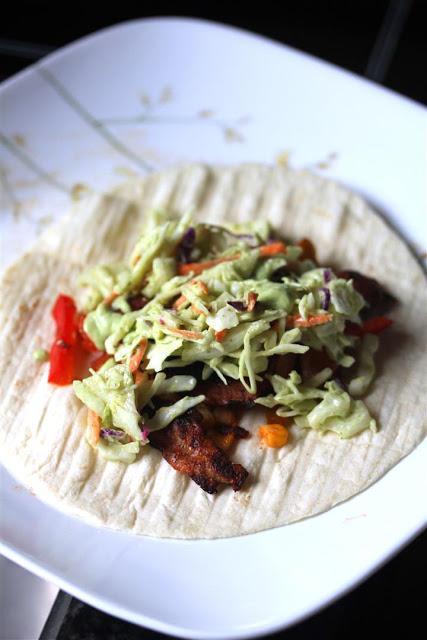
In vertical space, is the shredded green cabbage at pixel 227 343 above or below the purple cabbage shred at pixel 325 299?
below

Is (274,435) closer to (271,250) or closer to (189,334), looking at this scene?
(189,334)

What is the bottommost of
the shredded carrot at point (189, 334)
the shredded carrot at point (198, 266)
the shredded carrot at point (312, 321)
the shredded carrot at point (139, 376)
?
the shredded carrot at point (139, 376)

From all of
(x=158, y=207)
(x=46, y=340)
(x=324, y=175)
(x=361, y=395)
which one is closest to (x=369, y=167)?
(x=324, y=175)

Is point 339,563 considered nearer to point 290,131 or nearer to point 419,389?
point 419,389

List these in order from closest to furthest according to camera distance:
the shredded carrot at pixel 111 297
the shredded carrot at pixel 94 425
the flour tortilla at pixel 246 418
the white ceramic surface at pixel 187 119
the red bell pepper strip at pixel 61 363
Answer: the flour tortilla at pixel 246 418, the shredded carrot at pixel 94 425, the red bell pepper strip at pixel 61 363, the shredded carrot at pixel 111 297, the white ceramic surface at pixel 187 119

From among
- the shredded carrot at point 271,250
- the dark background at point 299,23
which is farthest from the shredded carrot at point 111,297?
the dark background at point 299,23

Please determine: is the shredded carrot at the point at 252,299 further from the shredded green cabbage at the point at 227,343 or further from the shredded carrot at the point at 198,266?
the shredded carrot at the point at 198,266

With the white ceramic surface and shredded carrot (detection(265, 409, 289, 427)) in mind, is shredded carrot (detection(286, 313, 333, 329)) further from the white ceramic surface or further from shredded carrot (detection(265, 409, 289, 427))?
the white ceramic surface
